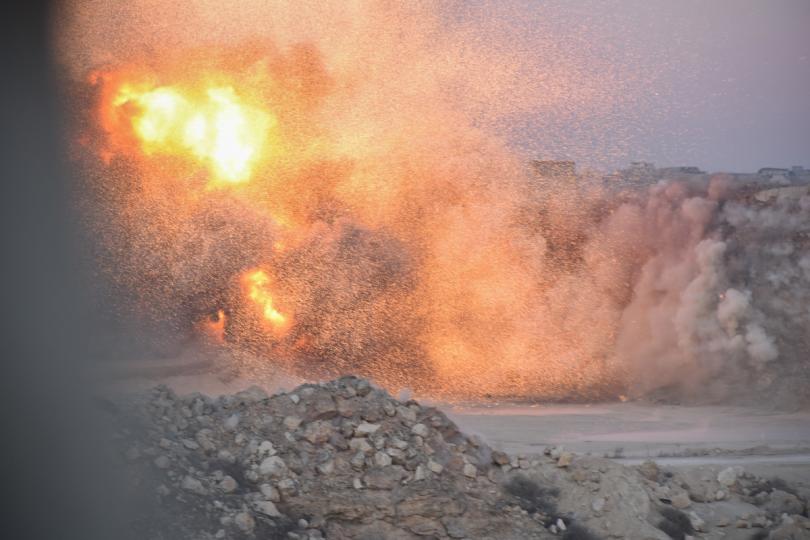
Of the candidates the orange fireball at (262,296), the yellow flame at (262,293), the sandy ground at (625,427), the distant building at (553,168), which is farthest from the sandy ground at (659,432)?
the distant building at (553,168)

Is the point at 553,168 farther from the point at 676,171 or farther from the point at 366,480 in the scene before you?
the point at 366,480

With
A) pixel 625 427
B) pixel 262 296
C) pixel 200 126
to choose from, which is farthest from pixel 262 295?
pixel 625 427

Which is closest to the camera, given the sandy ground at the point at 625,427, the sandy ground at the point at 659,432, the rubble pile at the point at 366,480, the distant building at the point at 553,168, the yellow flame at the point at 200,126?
the rubble pile at the point at 366,480

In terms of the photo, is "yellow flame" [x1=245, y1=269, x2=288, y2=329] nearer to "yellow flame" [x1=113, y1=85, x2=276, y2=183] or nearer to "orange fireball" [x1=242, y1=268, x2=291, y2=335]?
"orange fireball" [x1=242, y1=268, x2=291, y2=335]

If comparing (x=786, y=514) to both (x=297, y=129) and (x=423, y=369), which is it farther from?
(x=297, y=129)

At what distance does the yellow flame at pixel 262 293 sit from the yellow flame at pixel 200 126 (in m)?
2.30

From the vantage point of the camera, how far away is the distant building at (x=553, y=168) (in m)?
27.0

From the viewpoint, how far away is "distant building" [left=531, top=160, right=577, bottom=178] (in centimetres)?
2698

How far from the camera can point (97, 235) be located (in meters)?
22.2

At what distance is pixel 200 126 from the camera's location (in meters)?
22.6

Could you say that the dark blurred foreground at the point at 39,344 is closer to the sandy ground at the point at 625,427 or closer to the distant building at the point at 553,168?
the sandy ground at the point at 625,427

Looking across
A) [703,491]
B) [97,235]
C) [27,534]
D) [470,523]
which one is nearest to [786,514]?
[703,491]

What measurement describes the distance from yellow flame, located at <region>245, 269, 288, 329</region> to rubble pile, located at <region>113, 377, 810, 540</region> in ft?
35.3

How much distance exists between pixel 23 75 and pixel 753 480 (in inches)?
469
